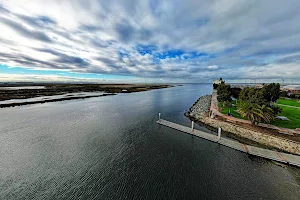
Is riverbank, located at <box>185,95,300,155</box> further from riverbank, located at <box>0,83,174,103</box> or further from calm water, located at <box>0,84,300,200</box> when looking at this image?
riverbank, located at <box>0,83,174,103</box>

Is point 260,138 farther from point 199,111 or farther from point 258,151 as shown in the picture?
point 199,111

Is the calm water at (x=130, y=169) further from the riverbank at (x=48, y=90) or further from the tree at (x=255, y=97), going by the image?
the riverbank at (x=48, y=90)

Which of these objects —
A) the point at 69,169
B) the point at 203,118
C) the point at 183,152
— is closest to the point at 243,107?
the point at 203,118

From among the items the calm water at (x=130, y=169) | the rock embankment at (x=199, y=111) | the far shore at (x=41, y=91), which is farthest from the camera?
the far shore at (x=41, y=91)

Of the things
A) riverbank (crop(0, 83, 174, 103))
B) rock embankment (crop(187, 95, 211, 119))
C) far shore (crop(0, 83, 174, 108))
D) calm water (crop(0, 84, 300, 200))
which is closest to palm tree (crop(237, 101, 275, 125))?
calm water (crop(0, 84, 300, 200))

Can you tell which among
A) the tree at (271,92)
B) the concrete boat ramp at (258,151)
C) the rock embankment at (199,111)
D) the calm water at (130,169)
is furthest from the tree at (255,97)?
the calm water at (130,169)

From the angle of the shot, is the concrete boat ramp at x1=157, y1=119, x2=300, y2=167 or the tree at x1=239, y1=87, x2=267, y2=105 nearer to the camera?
the concrete boat ramp at x1=157, y1=119, x2=300, y2=167

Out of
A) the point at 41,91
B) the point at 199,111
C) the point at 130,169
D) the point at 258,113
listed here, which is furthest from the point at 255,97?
the point at 41,91

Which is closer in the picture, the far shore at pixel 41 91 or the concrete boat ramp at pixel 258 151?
the concrete boat ramp at pixel 258 151

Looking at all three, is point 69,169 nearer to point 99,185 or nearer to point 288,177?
point 99,185
